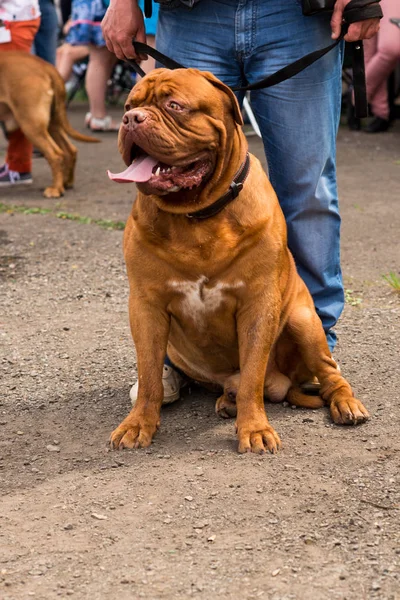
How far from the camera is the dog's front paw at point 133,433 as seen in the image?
11.3 feet

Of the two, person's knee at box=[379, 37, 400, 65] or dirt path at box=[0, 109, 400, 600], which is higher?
dirt path at box=[0, 109, 400, 600]

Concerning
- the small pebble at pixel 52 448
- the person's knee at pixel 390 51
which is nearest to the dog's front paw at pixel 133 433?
the small pebble at pixel 52 448

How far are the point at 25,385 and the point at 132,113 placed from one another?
1.58m

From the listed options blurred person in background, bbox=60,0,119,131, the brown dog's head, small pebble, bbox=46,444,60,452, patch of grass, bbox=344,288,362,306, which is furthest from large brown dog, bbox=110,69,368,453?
blurred person in background, bbox=60,0,119,131

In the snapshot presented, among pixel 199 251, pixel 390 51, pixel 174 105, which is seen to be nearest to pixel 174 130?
pixel 174 105

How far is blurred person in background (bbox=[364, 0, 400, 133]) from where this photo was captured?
10.0 m

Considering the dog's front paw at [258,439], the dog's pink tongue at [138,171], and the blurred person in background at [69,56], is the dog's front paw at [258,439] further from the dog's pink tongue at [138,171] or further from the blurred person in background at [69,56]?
the blurred person in background at [69,56]

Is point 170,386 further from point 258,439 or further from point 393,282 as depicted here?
point 393,282

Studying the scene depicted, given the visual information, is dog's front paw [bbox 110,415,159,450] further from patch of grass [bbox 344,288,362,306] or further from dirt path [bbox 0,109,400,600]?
patch of grass [bbox 344,288,362,306]

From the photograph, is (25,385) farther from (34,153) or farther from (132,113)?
(34,153)

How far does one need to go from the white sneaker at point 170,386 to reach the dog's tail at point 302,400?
17.8 inches

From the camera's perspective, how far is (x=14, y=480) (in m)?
3.28

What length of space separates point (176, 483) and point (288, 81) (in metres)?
1.60

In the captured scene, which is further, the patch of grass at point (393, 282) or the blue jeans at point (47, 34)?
the blue jeans at point (47, 34)
